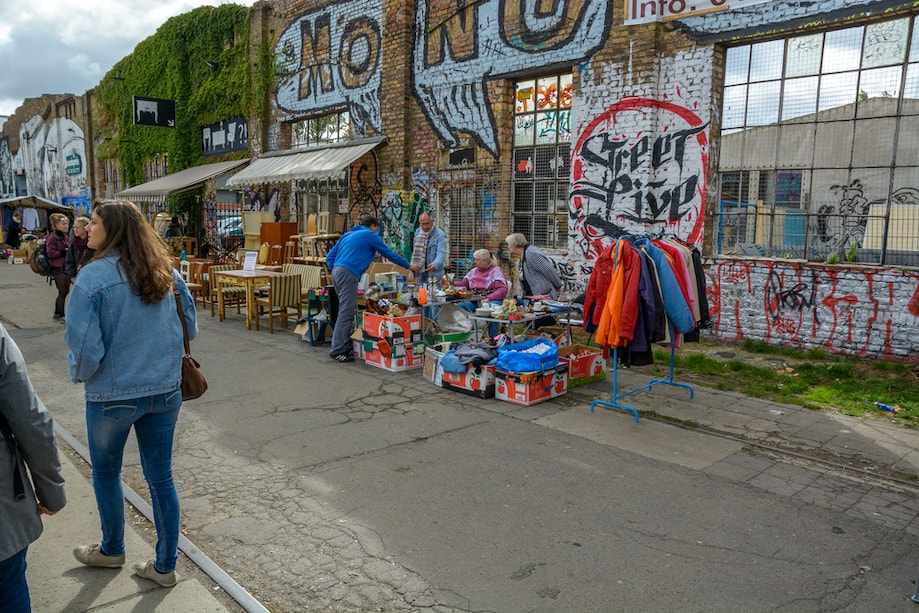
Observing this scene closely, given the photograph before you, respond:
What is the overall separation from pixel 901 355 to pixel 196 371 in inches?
319

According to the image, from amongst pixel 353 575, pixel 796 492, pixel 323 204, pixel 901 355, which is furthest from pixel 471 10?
pixel 353 575

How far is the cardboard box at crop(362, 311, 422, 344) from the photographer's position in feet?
26.8

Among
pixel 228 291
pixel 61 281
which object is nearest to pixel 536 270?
pixel 228 291

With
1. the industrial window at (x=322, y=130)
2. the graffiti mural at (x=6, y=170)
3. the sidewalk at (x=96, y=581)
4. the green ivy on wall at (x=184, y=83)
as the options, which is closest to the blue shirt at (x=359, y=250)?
the sidewalk at (x=96, y=581)

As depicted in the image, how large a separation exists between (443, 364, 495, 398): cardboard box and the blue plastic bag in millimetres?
153

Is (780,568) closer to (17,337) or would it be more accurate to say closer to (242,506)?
(242,506)

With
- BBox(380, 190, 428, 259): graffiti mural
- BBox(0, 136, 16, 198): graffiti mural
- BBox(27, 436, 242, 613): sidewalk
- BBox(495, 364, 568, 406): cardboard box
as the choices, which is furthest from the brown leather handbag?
BBox(0, 136, 16, 198): graffiti mural

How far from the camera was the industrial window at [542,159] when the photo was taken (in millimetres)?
11172

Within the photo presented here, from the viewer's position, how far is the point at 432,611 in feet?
10.5

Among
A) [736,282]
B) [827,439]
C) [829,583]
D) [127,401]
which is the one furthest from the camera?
[736,282]

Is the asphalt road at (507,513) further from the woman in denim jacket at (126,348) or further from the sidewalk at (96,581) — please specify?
the woman in denim jacket at (126,348)

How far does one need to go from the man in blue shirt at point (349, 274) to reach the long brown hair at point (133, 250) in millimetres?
5607

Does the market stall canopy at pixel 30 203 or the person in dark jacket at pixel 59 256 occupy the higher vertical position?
the market stall canopy at pixel 30 203

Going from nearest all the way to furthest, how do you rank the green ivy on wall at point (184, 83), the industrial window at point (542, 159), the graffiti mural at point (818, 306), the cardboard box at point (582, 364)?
the cardboard box at point (582, 364) → the graffiti mural at point (818, 306) → the industrial window at point (542, 159) → the green ivy on wall at point (184, 83)
